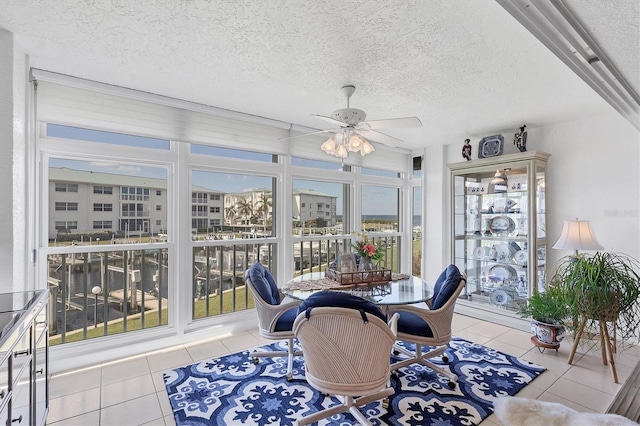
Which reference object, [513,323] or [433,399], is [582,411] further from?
[513,323]

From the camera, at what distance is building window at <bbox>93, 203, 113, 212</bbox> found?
9.71ft

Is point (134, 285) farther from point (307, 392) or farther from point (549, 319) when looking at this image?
point (549, 319)

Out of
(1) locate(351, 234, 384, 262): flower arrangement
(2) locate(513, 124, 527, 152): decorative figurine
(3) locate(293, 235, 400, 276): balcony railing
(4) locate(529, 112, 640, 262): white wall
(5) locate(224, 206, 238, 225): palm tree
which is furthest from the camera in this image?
(3) locate(293, 235, 400, 276): balcony railing

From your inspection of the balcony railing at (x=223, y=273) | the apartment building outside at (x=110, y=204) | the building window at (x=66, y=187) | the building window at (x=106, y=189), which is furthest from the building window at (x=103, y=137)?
the balcony railing at (x=223, y=273)

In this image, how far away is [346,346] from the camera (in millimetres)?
1840

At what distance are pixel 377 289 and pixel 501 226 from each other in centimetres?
242

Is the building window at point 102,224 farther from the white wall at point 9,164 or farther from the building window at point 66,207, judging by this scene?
the white wall at point 9,164

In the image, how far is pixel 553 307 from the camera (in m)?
3.08

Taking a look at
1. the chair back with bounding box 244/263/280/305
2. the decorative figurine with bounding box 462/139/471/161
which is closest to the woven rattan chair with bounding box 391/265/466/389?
the chair back with bounding box 244/263/280/305

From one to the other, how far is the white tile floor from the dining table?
0.91 meters

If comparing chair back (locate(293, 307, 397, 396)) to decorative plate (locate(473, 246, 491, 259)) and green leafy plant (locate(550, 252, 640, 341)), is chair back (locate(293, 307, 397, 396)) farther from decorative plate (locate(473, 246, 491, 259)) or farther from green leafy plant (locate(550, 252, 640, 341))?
decorative plate (locate(473, 246, 491, 259))

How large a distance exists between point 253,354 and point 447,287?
1812 mm

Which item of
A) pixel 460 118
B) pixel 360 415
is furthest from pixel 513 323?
pixel 360 415

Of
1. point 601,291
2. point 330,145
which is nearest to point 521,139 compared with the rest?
point 601,291
